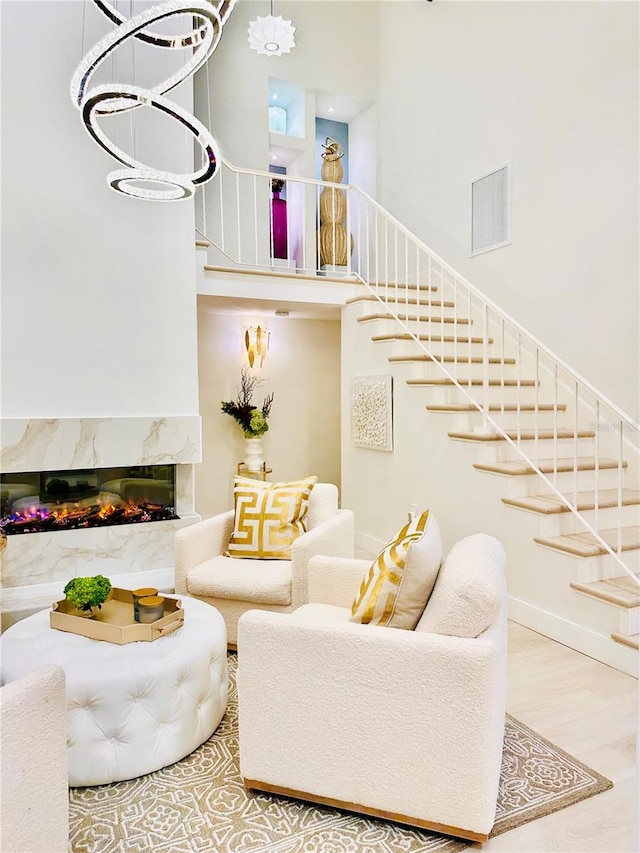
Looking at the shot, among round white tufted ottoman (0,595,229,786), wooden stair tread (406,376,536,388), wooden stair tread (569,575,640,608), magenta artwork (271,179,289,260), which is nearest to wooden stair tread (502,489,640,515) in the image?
wooden stair tread (569,575,640,608)

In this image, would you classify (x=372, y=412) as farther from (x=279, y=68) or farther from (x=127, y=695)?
(x=279, y=68)

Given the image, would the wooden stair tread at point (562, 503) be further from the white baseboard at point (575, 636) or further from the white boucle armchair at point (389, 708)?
the white boucle armchair at point (389, 708)

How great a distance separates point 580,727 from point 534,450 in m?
1.89

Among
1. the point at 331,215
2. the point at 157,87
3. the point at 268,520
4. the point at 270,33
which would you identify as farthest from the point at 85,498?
the point at 270,33

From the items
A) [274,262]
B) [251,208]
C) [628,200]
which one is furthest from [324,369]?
[628,200]

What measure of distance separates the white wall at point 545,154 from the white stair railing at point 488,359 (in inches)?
11.4

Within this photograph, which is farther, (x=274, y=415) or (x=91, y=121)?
(x=274, y=415)

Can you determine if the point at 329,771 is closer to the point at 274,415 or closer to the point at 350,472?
the point at 350,472

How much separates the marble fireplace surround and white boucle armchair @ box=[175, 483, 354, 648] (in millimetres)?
1178

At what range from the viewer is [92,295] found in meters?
4.07

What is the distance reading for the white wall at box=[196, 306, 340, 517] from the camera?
6.25m

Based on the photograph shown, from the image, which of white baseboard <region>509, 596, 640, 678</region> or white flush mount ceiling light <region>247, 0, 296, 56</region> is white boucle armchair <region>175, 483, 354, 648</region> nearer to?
white baseboard <region>509, 596, 640, 678</region>

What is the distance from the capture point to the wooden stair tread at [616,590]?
2.84m

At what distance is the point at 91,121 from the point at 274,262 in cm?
427
